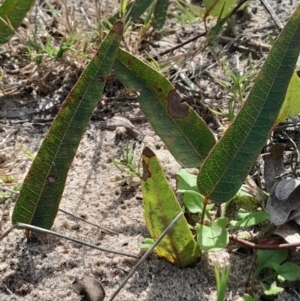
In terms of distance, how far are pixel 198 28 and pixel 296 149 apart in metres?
0.71

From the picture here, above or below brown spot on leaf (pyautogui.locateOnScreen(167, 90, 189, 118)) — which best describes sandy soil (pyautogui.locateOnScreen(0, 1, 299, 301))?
below

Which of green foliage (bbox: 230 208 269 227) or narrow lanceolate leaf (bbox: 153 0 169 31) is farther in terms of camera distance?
narrow lanceolate leaf (bbox: 153 0 169 31)

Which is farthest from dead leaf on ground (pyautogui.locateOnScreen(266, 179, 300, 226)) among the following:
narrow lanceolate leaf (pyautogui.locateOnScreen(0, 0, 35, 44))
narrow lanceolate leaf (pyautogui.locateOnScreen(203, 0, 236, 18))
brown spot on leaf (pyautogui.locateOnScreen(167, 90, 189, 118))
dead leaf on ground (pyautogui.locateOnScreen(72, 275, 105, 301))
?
narrow lanceolate leaf (pyautogui.locateOnScreen(0, 0, 35, 44))

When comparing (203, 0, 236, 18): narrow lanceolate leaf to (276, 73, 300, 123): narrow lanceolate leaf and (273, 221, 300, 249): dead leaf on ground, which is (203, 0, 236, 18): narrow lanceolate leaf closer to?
(276, 73, 300, 123): narrow lanceolate leaf

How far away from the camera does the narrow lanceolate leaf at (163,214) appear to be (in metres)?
1.13

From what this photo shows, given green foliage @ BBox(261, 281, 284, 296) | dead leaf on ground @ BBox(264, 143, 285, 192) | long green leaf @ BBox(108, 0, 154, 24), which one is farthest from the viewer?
long green leaf @ BBox(108, 0, 154, 24)

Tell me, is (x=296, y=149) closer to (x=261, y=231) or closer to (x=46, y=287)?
(x=261, y=231)

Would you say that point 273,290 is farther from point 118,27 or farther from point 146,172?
point 118,27

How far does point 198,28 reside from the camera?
1945 millimetres

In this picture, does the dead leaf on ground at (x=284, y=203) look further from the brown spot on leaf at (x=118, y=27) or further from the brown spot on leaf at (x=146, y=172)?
the brown spot on leaf at (x=118, y=27)

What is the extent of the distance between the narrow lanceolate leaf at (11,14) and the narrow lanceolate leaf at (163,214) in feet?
2.55

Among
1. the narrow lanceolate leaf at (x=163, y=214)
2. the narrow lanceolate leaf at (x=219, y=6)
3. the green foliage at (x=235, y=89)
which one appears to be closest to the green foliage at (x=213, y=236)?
the narrow lanceolate leaf at (x=163, y=214)

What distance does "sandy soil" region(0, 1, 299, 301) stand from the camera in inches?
46.5

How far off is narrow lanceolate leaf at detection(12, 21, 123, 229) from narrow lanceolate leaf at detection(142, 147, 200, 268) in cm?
18
